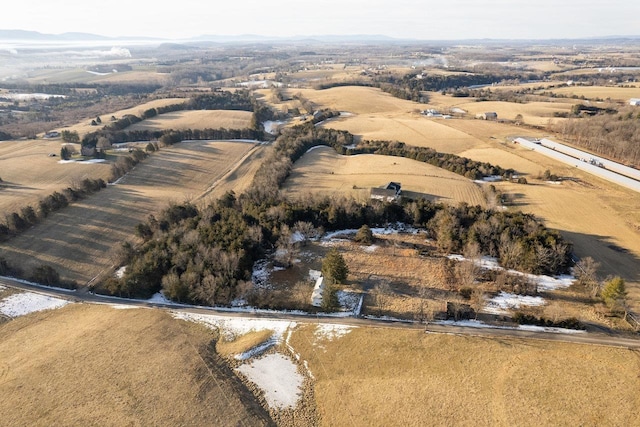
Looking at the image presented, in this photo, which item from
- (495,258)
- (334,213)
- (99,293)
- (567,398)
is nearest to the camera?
(567,398)

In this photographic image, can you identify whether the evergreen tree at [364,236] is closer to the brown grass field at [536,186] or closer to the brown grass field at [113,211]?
the brown grass field at [536,186]

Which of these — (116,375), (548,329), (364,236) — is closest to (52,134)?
(364,236)

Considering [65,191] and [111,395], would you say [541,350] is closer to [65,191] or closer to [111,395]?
[111,395]

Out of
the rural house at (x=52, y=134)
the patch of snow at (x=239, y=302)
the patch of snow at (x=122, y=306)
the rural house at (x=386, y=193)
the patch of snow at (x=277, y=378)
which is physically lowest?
the patch of snow at (x=122, y=306)

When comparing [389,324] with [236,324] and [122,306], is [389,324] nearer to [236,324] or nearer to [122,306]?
[236,324]

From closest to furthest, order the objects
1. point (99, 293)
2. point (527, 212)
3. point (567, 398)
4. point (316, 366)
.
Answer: point (567, 398) < point (316, 366) < point (99, 293) < point (527, 212)

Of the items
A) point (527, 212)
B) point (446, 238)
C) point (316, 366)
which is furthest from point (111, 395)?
point (527, 212)

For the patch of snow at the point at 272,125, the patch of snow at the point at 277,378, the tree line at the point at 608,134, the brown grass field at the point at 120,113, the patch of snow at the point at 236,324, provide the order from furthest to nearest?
the patch of snow at the point at 272,125
the brown grass field at the point at 120,113
the tree line at the point at 608,134
the patch of snow at the point at 236,324
the patch of snow at the point at 277,378

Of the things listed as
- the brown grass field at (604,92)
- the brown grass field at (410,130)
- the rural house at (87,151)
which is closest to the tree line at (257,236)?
the rural house at (87,151)
